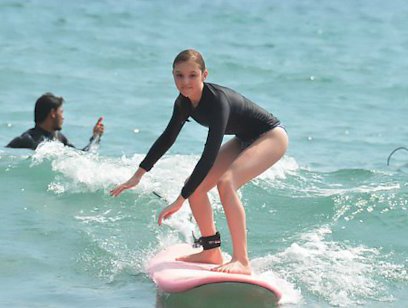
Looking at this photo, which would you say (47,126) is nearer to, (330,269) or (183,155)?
(183,155)

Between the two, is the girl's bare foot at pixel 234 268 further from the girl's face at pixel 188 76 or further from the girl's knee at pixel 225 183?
the girl's face at pixel 188 76

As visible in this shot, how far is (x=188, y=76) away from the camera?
6.26 meters

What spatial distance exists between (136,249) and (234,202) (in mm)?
1560

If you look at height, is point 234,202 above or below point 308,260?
above

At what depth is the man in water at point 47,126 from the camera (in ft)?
33.1

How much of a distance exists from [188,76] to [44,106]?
4.09 meters

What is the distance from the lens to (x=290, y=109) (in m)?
15.3

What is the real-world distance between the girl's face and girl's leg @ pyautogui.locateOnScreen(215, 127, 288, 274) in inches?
23.2

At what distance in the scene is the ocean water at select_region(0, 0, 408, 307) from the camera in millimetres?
7062

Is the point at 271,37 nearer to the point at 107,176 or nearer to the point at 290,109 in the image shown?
the point at 290,109

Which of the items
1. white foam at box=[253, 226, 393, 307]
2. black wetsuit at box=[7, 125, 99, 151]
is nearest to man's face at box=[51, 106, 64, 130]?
black wetsuit at box=[7, 125, 99, 151]

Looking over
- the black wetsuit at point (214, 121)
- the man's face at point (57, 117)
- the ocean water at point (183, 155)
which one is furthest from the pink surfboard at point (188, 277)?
the man's face at point (57, 117)

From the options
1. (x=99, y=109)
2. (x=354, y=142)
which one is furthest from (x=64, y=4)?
(x=354, y=142)

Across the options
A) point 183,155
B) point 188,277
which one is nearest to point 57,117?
point 183,155
